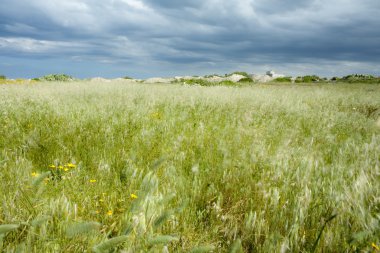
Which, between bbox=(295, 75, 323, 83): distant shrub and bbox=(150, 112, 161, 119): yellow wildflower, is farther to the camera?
bbox=(295, 75, 323, 83): distant shrub

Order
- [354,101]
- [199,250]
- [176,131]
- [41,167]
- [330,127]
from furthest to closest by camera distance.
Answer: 1. [354,101]
2. [330,127]
3. [176,131]
4. [41,167]
5. [199,250]

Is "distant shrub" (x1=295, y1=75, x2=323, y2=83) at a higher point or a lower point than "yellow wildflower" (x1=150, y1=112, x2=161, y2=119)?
higher

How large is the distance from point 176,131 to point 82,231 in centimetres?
342

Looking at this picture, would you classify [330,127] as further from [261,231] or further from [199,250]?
[199,250]

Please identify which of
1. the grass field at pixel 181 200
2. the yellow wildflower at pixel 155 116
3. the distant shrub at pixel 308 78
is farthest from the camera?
the distant shrub at pixel 308 78

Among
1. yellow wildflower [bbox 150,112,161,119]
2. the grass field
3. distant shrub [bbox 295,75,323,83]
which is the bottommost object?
the grass field

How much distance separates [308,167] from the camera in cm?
299

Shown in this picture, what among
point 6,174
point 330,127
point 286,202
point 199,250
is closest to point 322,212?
point 286,202

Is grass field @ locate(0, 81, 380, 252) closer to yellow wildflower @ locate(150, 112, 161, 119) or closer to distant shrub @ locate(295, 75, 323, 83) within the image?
yellow wildflower @ locate(150, 112, 161, 119)

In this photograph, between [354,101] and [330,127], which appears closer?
[330,127]

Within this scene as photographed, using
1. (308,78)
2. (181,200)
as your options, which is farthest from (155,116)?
(308,78)

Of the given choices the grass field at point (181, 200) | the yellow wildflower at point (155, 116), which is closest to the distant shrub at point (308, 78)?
the yellow wildflower at point (155, 116)

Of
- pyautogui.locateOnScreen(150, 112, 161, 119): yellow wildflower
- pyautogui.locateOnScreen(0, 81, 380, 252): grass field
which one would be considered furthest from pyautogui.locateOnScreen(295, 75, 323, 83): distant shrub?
pyautogui.locateOnScreen(0, 81, 380, 252): grass field

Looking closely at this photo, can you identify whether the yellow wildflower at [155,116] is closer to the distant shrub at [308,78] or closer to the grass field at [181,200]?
the grass field at [181,200]
